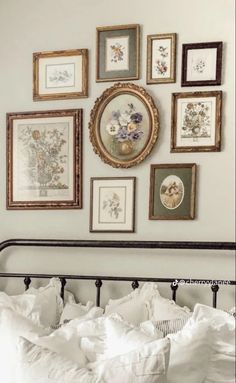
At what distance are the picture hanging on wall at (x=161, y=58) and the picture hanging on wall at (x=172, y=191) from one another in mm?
330

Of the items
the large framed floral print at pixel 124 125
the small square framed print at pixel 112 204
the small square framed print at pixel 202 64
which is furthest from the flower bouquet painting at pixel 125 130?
the small square framed print at pixel 202 64

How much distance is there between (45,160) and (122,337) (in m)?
0.79

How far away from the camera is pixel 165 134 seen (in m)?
1.96

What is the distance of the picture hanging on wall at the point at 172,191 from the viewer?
6.24 ft

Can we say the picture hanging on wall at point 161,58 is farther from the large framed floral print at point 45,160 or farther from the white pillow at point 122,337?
the white pillow at point 122,337

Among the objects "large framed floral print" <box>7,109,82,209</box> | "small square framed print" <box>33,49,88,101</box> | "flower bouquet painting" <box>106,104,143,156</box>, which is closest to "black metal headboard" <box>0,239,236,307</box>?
"large framed floral print" <box>7,109,82,209</box>

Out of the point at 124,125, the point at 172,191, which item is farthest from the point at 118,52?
the point at 172,191

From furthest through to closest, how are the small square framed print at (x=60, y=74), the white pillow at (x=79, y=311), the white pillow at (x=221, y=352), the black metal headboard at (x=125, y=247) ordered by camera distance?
1. the small square framed print at (x=60, y=74)
2. the white pillow at (x=79, y=311)
3. the black metal headboard at (x=125, y=247)
4. the white pillow at (x=221, y=352)

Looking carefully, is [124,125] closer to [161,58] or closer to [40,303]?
[161,58]

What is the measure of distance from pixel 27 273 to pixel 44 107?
2.21 feet

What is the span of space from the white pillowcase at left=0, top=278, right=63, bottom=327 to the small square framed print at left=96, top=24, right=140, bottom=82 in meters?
0.84

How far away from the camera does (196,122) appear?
1.92 metres

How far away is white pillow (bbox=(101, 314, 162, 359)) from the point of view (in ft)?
5.47

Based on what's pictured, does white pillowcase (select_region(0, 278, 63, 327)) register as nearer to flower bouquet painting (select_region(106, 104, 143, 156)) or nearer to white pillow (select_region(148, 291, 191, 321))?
white pillow (select_region(148, 291, 191, 321))
